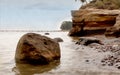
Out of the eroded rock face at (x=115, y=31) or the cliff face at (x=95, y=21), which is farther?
the cliff face at (x=95, y=21)

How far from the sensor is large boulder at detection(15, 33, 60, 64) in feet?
59.3

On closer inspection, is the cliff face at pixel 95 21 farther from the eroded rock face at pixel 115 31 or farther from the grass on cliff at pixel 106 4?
the grass on cliff at pixel 106 4

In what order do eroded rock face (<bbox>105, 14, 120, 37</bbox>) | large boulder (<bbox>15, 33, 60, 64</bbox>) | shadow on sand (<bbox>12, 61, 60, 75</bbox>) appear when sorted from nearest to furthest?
shadow on sand (<bbox>12, 61, 60, 75</bbox>) < large boulder (<bbox>15, 33, 60, 64</bbox>) < eroded rock face (<bbox>105, 14, 120, 37</bbox>)

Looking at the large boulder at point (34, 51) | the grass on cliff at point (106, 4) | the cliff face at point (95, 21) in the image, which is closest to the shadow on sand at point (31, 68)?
the large boulder at point (34, 51)

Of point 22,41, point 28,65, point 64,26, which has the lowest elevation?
point 64,26

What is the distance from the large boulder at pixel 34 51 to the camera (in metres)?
18.1

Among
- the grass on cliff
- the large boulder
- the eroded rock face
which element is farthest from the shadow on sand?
the grass on cliff

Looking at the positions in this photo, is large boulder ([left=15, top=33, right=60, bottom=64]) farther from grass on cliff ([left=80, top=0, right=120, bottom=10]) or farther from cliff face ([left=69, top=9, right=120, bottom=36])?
grass on cliff ([left=80, top=0, right=120, bottom=10])

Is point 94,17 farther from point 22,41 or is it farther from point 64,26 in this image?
point 64,26

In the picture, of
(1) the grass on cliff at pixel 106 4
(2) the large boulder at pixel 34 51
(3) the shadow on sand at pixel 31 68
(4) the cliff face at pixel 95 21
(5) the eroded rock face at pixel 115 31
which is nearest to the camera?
(3) the shadow on sand at pixel 31 68

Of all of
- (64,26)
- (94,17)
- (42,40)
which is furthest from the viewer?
(64,26)

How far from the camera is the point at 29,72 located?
50.1ft

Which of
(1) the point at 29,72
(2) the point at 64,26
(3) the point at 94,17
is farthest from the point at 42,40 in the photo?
(2) the point at 64,26

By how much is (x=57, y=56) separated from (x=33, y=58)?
253 centimetres
